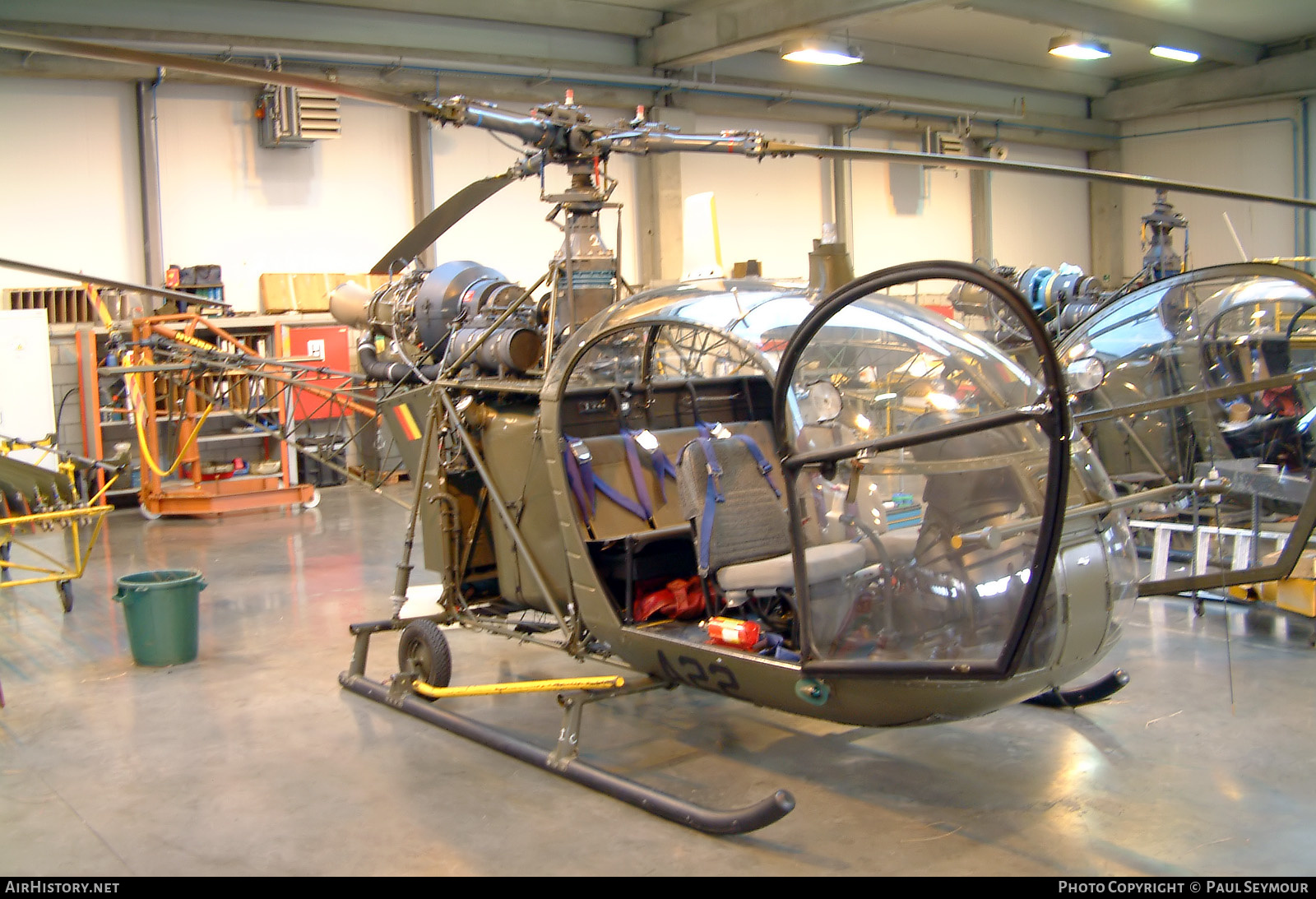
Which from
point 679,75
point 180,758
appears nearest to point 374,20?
point 679,75

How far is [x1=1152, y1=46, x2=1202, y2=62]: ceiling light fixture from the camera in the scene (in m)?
16.0

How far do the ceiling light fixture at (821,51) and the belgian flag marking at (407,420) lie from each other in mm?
9640

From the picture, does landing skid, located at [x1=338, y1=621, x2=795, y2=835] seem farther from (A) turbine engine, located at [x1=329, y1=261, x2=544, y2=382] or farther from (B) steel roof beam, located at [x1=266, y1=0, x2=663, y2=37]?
(B) steel roof beam, located at [x1=266, y1=0, x2=663, y2=37]

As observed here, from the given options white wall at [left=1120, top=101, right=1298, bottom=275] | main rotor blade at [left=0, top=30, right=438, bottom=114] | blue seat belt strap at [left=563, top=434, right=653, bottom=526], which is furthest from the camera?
white wall at [left=1120, top=101, right=1298, bottom=275]

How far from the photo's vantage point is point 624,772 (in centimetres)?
420

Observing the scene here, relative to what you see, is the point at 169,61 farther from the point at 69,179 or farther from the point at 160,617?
the point at 69,179

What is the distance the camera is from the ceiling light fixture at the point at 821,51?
13523 mm

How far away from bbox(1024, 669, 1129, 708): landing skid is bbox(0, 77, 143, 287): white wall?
9.71 m

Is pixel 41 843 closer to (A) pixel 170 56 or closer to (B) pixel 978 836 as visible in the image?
(A) pixel 170 56

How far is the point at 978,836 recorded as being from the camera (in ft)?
11.6

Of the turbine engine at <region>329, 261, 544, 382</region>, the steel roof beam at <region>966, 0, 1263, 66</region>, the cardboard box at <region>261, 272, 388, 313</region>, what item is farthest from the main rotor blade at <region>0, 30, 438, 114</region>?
the steel roof beam at <region>966, 0, 1263, 66</region>

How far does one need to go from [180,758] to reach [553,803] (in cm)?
162

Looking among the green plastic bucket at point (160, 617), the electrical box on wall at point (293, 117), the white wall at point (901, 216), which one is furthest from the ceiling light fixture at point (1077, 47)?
the green plastic bucket at point (160, 617)

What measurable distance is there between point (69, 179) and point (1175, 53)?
1444cm
